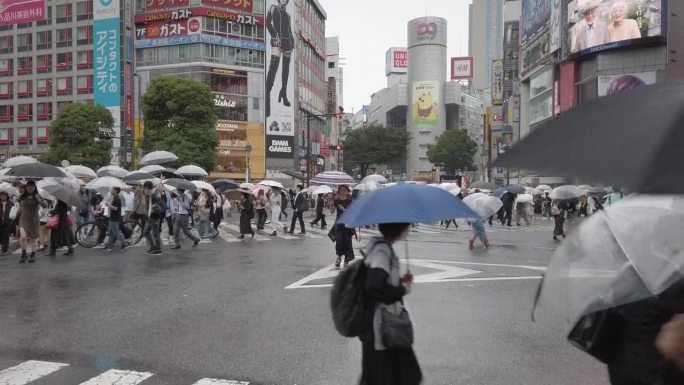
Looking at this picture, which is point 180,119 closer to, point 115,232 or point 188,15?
point 188,15

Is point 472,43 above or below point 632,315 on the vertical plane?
above

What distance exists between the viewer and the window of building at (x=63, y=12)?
67250 mm

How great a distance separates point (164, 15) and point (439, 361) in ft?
203

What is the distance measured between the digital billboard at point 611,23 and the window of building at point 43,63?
56825mm

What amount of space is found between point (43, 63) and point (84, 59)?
20.1 feet

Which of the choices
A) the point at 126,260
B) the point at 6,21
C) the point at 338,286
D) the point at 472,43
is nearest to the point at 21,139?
the point at 6,21

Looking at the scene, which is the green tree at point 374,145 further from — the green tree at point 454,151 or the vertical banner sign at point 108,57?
the vertical banner sign at point 108,57

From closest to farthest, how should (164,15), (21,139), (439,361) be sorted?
(439,361) < (164,15) < (21,139)

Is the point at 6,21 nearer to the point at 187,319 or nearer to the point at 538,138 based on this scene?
the point at 187,319

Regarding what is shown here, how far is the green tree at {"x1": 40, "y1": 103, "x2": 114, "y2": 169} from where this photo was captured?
51.1 metres

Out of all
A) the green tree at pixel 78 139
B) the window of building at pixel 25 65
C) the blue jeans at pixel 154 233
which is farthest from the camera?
the window of building at pixel 25 65

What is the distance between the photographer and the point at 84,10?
2606 inches

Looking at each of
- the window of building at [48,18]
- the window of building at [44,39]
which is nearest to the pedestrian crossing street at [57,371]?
Answer: the window of building at [44,39]

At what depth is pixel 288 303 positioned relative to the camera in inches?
328
